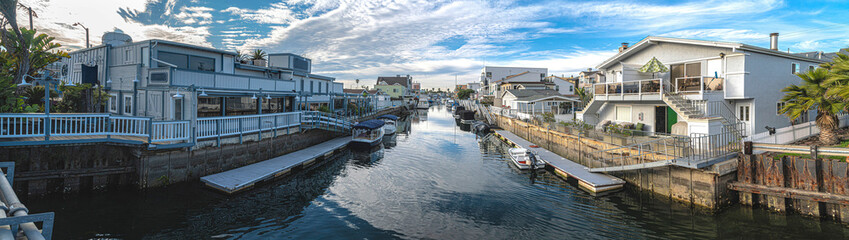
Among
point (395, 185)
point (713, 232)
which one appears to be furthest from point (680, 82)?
point (395, 185)

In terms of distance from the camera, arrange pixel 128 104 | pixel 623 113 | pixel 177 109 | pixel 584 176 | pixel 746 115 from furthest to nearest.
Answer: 1. pixel 623 113
2. pixel 128 104
3. pixel 746 115
4. pixel 584 176
5. pixel 177 109

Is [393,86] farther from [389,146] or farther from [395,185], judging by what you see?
[395,185]

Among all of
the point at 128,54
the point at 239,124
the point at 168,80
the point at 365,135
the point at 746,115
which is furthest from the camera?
the point at 365,135

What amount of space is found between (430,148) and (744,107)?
21156 millimetres

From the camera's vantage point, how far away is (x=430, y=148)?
31234mm

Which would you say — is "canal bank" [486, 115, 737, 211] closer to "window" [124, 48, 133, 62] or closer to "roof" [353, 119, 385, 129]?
"roof" [353, 119, 385, 129]

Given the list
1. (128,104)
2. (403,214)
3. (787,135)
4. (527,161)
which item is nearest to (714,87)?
(787,135)

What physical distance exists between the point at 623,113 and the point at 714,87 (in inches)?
223

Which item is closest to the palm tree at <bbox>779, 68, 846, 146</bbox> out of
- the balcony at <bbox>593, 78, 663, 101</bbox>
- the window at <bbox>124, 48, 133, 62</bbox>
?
the balcony at <bbox>593, 78, 663, 101</bbox>

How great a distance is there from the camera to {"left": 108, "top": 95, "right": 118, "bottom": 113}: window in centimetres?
2005

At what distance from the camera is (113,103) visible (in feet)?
67.9

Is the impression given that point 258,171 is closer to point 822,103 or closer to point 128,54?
point 128,54

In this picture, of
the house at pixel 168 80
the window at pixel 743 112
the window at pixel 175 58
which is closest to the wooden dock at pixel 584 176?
the window at pixel 743 112

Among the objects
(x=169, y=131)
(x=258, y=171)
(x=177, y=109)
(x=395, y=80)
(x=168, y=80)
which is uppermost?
(x=395, y=80)
